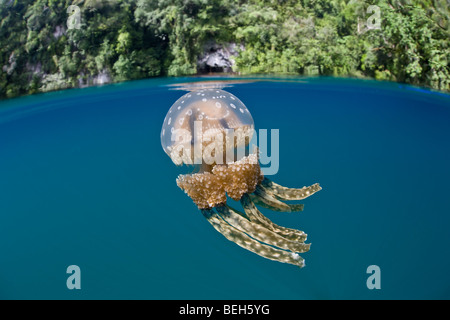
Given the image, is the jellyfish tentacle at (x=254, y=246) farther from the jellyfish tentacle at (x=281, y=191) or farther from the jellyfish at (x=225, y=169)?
the jellyfish tentacle at (x=281, y=191)

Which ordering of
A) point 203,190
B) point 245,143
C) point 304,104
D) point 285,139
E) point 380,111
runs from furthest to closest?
point 304,104
point 380,111
point 285,139
point 245,143
point 203,190

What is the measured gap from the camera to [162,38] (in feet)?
39.0

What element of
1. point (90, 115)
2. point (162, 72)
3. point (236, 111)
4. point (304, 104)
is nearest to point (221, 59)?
point (162, 72)

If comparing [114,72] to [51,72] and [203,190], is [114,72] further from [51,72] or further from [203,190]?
[203,190]

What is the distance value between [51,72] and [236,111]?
11.1 meters

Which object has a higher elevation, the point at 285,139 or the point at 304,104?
the point at 304,104

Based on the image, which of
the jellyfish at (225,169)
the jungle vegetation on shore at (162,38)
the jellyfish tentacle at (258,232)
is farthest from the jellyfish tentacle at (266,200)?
the jungle vegetation on shore at (162,38)

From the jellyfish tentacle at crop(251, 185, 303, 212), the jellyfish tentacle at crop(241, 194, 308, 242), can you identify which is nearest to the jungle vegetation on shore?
the jellyfish tentacle at crop(251, 185, 303, 212)

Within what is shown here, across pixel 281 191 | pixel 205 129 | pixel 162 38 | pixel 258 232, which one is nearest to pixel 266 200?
pixel 281 191

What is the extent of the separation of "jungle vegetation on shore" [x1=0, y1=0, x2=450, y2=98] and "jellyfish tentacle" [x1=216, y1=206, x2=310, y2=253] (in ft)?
30.0

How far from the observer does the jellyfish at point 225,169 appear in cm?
232

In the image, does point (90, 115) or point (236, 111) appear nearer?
point (236, 111)

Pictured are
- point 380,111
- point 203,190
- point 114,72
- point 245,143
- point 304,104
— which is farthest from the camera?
point 114,72

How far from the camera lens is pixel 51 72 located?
38.5 ft
